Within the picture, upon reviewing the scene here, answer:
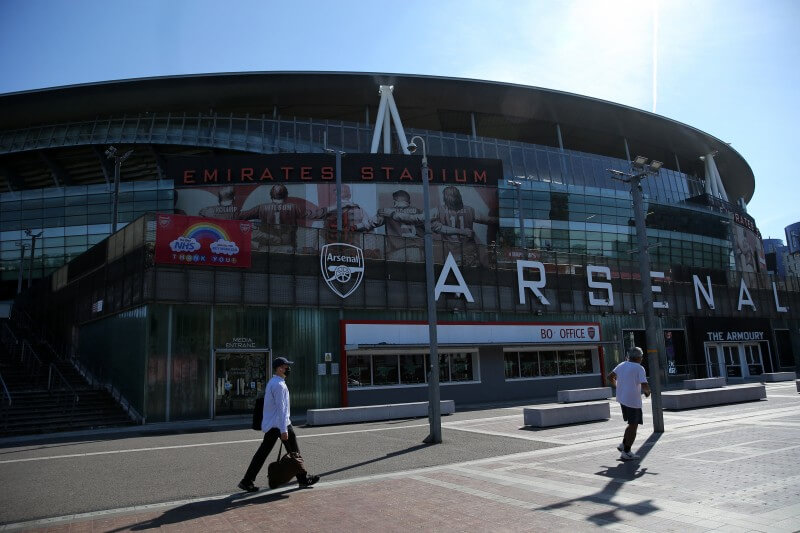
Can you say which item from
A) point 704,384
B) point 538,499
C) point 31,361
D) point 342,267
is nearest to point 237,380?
point 342,267

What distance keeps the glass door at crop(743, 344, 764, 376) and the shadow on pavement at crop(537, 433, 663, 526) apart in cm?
3777

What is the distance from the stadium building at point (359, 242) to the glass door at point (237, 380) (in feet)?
0.29

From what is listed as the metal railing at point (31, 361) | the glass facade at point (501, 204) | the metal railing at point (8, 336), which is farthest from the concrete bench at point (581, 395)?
the metal railing at point (8, 336)

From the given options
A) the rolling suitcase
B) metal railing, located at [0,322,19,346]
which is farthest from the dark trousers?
metal railing, located at [0,322,19,346]

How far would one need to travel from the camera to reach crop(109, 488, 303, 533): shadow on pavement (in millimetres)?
6684

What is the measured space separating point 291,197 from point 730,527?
1489 inches

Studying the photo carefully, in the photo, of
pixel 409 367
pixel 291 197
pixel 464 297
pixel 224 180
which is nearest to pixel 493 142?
pixel 291 197

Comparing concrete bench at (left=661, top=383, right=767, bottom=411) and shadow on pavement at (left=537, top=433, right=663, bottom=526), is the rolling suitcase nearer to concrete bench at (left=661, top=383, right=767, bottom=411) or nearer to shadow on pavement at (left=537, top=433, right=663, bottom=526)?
shadow on pavement at (left=537, top=433, right=663, bottom=526)

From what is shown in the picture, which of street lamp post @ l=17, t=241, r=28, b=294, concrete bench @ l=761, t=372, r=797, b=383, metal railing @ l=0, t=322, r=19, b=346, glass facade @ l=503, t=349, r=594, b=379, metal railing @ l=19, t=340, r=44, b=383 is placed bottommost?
concrete bench @ l=761, t=372, r=797, b=383

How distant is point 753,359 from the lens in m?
41.9

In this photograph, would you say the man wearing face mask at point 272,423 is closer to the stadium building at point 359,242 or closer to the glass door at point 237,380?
the stadium building at point 359,242

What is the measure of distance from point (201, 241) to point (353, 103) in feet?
111

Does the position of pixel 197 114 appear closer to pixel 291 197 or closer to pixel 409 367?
pixel 291 197

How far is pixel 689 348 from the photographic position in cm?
3775
